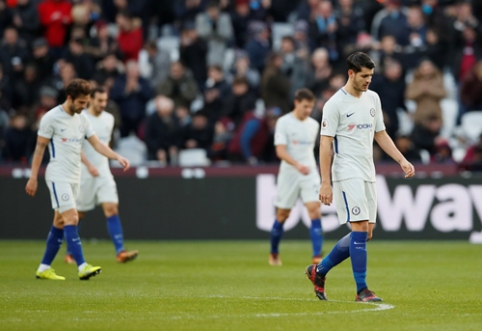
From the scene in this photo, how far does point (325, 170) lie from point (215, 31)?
15.9m

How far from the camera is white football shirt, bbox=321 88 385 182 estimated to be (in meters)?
10.1

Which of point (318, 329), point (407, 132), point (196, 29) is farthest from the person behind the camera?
point (196, 29)

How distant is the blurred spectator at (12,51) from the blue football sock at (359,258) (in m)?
16.8

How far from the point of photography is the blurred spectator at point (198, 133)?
76.0ft

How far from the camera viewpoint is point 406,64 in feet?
78.9

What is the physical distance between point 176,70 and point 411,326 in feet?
54.5

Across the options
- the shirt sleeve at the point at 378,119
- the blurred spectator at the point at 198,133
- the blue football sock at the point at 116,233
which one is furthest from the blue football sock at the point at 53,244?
the blurred spectator at the point at 198,133

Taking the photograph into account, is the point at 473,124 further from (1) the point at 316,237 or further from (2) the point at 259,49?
(1) the point at 316,237

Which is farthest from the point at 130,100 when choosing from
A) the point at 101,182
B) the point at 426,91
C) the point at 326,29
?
the point at 101,182

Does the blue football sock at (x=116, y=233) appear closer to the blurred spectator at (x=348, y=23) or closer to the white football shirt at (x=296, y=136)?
the white football shirt at (x=296, y=136)

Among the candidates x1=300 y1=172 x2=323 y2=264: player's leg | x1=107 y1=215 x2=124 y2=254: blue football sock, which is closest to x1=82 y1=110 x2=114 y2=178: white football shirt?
x1=107 y1=215 x2=124 y2=254: blue football sock

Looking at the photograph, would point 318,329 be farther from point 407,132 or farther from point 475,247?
point 407,132

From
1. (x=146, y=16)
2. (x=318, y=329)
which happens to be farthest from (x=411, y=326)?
(x=146, y=16)

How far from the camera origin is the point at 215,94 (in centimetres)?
2383
